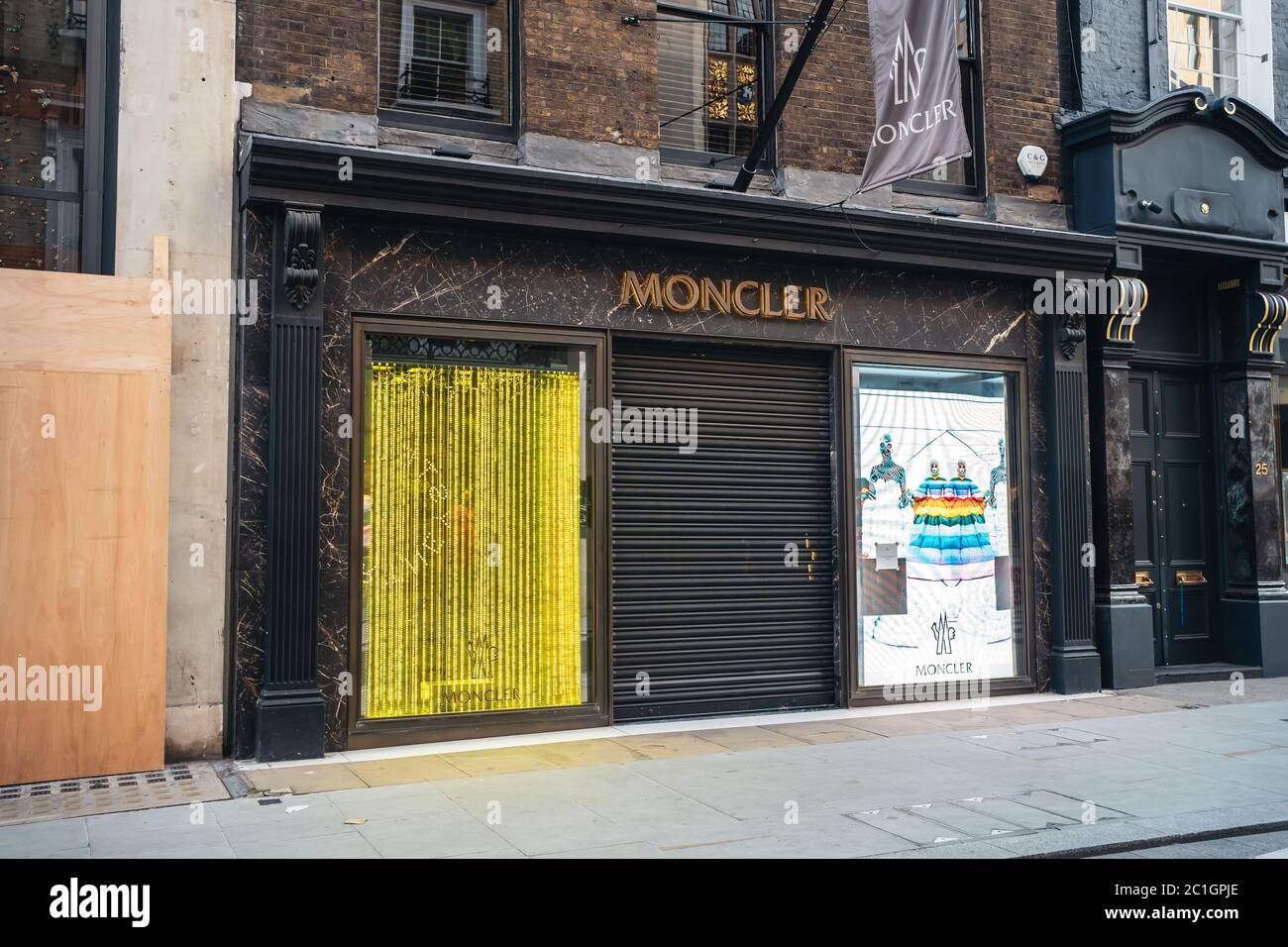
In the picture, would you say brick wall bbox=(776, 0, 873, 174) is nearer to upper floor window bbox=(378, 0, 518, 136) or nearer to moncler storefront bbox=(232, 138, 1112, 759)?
moncler storefront bbox=(232, 138, 1112, 759)

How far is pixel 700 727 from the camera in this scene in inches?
401

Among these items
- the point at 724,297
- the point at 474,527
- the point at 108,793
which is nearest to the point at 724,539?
the point at 724,297

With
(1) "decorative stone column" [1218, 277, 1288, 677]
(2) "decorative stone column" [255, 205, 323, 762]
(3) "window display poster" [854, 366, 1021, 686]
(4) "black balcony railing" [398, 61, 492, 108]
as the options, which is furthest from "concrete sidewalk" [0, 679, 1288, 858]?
(4) "black balcony railing" [398, 61, 492, 108]

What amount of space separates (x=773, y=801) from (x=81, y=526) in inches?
201

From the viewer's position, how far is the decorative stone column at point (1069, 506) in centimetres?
1189

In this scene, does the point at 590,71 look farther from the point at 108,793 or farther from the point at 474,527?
the point at 108,793

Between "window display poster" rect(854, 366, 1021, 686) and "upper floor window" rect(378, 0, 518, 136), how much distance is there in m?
4.29

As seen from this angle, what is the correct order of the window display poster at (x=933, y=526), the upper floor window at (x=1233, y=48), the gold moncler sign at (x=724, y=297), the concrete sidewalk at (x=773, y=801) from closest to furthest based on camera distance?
the concrete sidewalk at (x=773, y=801) → the gold moncler sign at (x=724, y=297) → the window display poster at (x=933, y=526) → the upper floor window at (x=1233, y=48)

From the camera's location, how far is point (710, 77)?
1105 cm

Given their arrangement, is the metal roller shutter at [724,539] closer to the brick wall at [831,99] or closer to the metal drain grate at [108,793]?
the brick wall at [831,99]

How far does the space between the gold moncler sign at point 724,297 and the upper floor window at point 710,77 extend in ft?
4.08

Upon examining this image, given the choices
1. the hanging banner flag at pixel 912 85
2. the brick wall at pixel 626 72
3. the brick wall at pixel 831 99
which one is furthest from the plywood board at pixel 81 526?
the hanging banner flag at pixel 912 85
